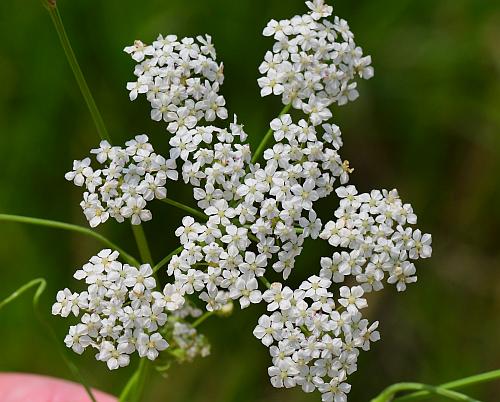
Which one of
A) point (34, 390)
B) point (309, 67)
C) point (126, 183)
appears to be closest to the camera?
point (126, 183)

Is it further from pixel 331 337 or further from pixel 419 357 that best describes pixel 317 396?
pixel 331 337

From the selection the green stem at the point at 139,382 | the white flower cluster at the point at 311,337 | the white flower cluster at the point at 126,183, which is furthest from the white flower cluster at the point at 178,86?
the green stem at the point at 139,382

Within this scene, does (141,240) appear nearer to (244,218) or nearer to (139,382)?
(244,218)

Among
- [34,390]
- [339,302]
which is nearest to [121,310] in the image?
[339,302]

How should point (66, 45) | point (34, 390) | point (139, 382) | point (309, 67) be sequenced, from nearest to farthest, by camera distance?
point (66, 45)
point (309, 67)
point (139, 382)
point (34, 390)

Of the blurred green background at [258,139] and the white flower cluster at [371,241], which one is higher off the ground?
the blurred green background at [258,139]

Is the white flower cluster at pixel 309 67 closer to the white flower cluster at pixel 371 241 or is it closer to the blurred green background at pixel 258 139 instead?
the white flower cluster at pixel 371 241

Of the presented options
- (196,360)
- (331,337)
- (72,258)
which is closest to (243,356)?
(196,360)

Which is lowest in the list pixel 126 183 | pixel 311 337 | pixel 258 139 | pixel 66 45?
pixel 311 337
